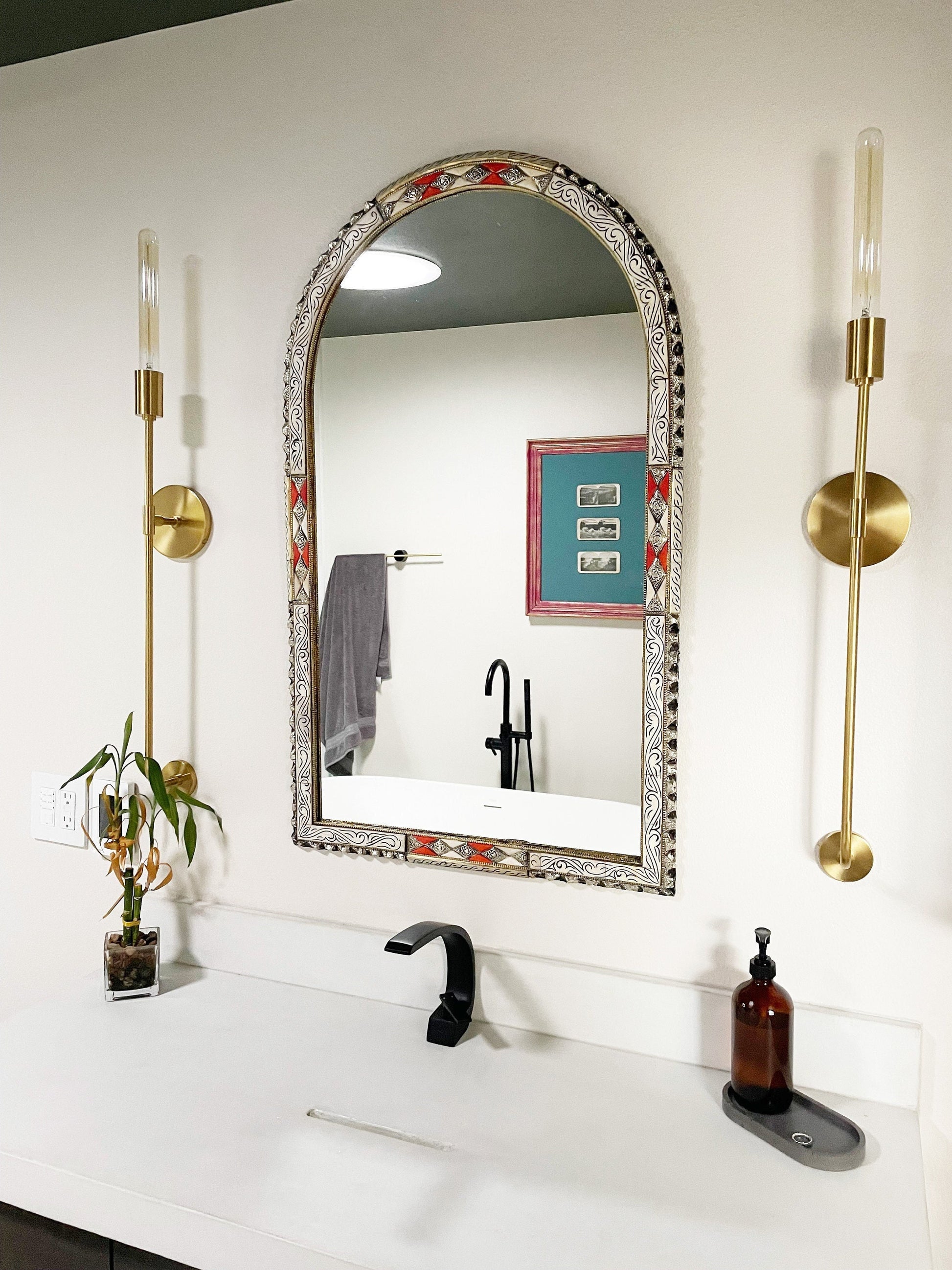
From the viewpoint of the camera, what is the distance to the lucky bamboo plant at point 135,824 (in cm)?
136

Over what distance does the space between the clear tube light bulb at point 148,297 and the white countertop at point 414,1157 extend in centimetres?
96

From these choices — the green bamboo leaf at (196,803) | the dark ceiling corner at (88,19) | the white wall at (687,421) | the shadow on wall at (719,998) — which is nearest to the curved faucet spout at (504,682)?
the white wall at (687,421)

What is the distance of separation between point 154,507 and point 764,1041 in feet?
3.68

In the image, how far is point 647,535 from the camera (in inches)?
46.6

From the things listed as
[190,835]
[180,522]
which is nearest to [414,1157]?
[190,835]

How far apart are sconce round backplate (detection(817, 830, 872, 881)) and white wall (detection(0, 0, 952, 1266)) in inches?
0.8

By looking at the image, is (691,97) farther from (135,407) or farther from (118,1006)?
(118,1006)

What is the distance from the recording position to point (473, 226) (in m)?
1.25

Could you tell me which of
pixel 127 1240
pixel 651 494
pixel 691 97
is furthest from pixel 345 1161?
pixel 691 97

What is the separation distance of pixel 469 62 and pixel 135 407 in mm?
687

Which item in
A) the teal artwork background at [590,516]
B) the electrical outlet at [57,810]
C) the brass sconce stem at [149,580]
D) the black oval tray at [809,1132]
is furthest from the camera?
the electrical outlet at [57,810]

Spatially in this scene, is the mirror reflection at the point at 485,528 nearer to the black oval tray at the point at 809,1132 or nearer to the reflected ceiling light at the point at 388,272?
the reflected ceiling light at the point at 388,272

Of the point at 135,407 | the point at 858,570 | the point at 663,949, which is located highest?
the point at 135,407

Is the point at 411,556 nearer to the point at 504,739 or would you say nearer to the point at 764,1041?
the point at 504,739
